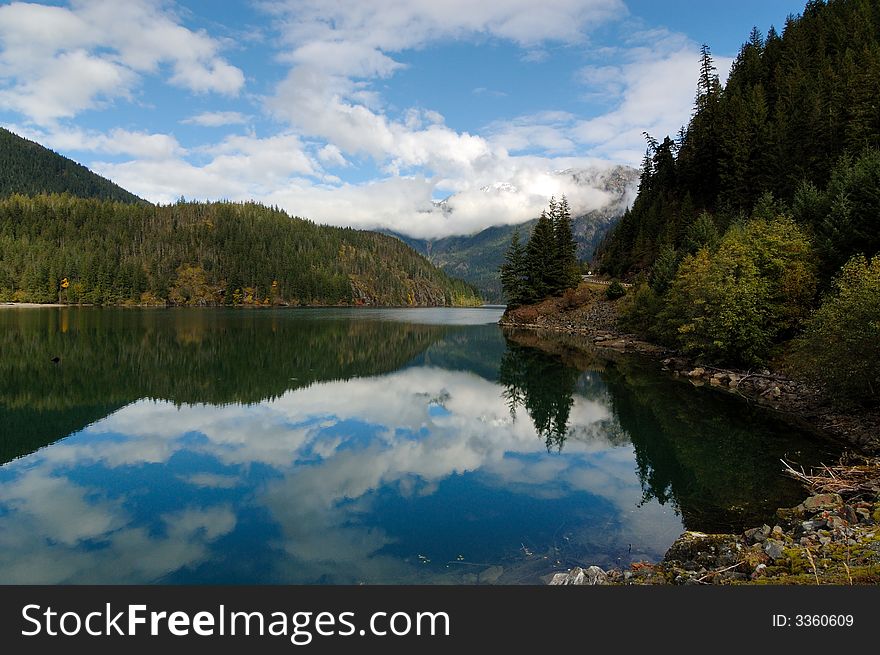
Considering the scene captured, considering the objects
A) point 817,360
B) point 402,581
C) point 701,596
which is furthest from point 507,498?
point 817,360

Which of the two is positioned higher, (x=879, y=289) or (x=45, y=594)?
(x=879, y=289)

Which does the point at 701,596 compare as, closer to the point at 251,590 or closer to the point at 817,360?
the point at 251,590

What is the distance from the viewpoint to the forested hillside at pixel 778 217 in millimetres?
32719

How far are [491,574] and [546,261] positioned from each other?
97800 mm

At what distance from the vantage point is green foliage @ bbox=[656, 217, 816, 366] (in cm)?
4528

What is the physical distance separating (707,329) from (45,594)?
52637mm

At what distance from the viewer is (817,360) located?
3016 cm

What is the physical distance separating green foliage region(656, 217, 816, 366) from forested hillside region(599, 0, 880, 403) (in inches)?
Result: 5.1

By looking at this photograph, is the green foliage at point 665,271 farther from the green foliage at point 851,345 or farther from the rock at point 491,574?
the rock at point 491,574

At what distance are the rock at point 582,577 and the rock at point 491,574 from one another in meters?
1.67

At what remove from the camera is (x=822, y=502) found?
18.3 meters

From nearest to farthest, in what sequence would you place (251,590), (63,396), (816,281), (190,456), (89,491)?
→ 1. (251,590)
2. (89,491)
3. (190,456)
4. (63,396)
5. (816,281)

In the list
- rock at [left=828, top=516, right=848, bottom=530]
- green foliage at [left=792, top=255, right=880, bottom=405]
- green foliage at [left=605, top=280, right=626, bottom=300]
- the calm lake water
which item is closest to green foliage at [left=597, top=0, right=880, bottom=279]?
green foliage at [left=605, top=280, right=626, bottom=300]

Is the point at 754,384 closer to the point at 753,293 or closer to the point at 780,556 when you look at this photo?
the point at 753,293
